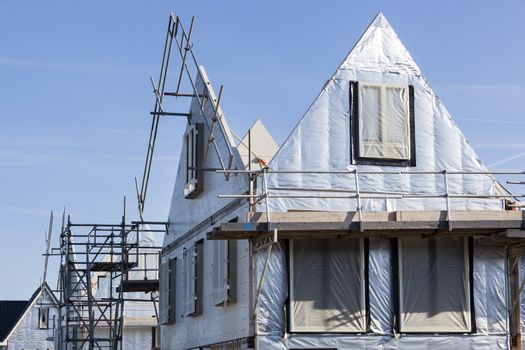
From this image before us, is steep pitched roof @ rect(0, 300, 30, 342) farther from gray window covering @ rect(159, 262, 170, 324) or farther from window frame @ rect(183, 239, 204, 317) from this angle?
window frame @ rect(183, 239, 204, 317)

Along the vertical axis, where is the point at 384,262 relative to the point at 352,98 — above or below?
below

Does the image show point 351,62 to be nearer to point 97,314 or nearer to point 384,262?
point 384,262

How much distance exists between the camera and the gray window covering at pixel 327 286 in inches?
872

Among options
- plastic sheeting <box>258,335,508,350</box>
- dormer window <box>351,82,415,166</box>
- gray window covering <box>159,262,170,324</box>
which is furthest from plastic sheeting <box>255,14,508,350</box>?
gray window covering <box>159,262,170,324</box>

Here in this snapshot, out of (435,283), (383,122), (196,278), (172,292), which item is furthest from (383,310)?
(172,292)

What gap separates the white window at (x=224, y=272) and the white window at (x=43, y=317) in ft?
152

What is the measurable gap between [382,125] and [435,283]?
359 cm

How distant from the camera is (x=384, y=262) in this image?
22516 mm

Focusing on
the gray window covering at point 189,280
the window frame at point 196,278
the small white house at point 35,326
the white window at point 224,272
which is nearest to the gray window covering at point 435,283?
the white window at point 224,272

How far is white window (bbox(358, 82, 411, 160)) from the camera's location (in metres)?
23.3

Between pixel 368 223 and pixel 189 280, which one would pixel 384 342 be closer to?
pixel 368 223

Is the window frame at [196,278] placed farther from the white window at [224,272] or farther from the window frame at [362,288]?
the window frame at [362,288]

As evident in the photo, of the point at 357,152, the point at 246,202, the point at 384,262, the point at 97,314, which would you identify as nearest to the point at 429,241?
the point at 384,262

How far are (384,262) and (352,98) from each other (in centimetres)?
365
